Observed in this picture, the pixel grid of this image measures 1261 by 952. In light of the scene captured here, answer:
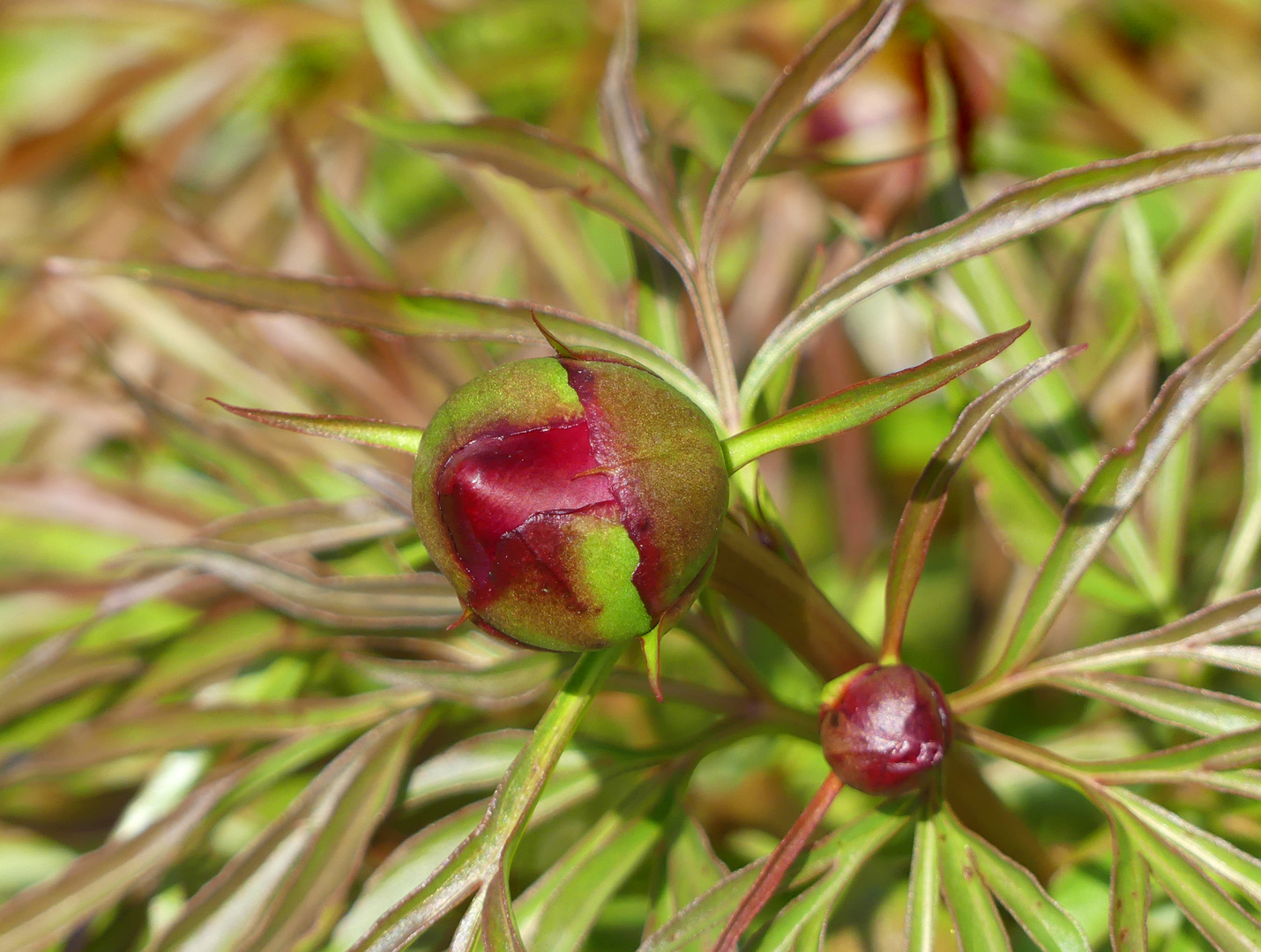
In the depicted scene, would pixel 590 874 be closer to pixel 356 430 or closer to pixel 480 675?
pixel 480 675

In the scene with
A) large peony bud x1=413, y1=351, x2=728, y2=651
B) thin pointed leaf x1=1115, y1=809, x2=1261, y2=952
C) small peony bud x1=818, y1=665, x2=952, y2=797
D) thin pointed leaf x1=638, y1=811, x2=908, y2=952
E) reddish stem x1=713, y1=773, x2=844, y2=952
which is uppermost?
large peony bud x1=413, y1=351, x2=728, y2=651

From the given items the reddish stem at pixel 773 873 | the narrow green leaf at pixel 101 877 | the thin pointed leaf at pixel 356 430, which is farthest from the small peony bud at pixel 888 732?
the narrow green leaf at pixel 101 877

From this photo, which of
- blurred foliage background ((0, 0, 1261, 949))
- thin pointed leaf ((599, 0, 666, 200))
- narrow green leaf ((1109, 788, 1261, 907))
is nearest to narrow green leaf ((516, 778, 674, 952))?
blurred foliage background ((0, 0, 1261, 949))

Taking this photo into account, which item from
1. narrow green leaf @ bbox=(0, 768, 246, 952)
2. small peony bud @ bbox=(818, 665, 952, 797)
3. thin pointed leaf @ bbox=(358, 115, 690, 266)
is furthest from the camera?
narrow green leaf @ bbox=(0, 768, 246, 952)

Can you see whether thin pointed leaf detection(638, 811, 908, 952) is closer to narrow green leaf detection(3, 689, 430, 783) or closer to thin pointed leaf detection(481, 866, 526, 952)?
thin pointed leaf detection(481, 866, 526, 952)

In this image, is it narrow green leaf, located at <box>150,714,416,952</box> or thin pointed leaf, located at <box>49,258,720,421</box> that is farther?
narrow green leaf, located at <box>150,714,416,952</box>

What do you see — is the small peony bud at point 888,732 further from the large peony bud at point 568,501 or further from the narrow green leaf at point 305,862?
the narrow green leaf at point 305,862
